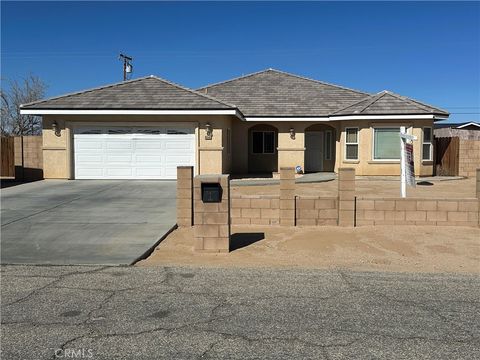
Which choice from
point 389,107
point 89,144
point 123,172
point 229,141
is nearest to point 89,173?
point 89,144

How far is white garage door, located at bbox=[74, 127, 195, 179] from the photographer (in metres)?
20.4

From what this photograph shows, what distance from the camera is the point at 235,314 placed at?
502 centimetres

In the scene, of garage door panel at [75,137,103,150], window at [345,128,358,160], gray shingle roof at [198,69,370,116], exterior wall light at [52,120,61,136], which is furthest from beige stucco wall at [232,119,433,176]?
exterior wall light at [52,120,61,136]

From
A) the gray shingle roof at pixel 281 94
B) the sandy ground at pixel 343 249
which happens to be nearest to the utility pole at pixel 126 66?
the gray shingle roof at pixel 281 94

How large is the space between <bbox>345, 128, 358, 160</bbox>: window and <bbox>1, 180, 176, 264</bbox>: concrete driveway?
945 centimetres

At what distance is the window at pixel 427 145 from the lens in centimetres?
2223

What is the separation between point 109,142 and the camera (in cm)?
2047

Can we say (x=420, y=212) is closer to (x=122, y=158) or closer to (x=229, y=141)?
(x=122, y=158)

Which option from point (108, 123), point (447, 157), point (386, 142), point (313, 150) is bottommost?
point (447, 157)

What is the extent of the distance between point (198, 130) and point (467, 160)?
539 inches

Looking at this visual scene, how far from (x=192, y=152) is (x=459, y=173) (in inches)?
531

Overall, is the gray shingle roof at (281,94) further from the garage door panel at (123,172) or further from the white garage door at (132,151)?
the garage door panel at (123,172)

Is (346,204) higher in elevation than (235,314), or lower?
higher

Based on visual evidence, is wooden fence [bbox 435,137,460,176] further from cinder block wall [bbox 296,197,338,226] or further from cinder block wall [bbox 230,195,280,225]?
cinder block wall [bbox 230,195,280,225]
